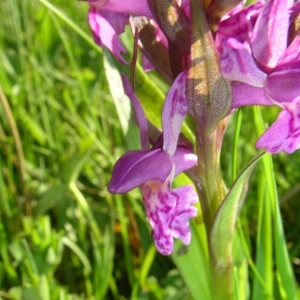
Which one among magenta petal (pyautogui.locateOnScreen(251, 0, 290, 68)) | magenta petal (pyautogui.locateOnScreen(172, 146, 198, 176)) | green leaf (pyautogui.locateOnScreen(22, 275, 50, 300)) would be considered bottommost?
green leaf (pyautogui.locateOnScreen(22, 275, 50, 300))

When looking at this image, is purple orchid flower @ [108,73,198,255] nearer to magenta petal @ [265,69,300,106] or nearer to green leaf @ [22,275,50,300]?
magenta petal @ [265,69,300,106]

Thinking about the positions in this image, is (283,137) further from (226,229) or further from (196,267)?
(196,267)

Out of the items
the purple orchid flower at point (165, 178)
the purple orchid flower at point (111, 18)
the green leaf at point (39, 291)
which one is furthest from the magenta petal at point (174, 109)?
the green leaf at point (39, 291)

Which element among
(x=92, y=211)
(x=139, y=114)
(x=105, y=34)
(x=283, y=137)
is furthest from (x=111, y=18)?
(x=92, y=211)

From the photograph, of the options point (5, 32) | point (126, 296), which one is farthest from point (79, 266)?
point (5, 32)

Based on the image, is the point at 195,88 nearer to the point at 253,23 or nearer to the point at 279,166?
the point at 253,23

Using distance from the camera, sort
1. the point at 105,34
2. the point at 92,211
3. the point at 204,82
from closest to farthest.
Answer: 1. the point at 204,82
2. the point at 105,34
3. the point at 92,211

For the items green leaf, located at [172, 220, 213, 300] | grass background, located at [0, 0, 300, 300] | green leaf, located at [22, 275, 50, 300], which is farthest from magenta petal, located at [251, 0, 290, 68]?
green leaf, located at [22, 275, 50, 300]
